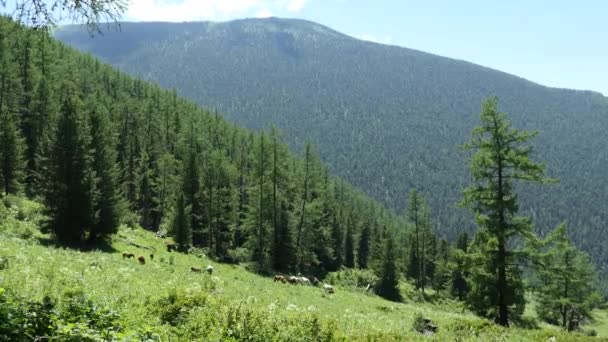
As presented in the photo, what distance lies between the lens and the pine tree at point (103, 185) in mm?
36781

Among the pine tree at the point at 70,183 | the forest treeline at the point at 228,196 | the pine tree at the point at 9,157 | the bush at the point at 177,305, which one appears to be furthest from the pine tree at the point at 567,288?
the pine tree at the point at 9,157

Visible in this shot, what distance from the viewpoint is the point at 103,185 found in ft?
126

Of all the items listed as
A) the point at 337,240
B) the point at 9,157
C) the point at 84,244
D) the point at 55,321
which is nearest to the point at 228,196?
the point at 9,157

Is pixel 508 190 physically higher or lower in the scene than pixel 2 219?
higher

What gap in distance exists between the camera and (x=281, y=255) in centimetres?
5931

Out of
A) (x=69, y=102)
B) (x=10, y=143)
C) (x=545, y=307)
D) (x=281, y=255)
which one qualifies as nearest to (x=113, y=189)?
(x=69, y=102)

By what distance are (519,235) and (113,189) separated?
29302 mm

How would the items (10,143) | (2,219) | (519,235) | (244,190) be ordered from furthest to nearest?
(244,190)
(10,143)
(2,219)
(519,235)

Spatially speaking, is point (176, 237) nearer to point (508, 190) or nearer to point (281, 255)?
point (281, 255)

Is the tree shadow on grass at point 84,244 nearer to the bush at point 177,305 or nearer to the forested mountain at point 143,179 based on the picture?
the forested mountain at point 143,179

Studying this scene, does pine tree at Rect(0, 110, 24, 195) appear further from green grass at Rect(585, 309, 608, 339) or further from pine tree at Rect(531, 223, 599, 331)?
green grass at Rect(585, 309, 608, 339)

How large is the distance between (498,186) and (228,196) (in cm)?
4416

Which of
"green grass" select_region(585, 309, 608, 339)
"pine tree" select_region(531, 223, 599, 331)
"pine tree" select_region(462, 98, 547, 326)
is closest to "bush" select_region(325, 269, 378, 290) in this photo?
"pine tree" select_region(531, 223, 599, 331)

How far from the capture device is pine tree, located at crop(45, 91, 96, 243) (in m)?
34.2
